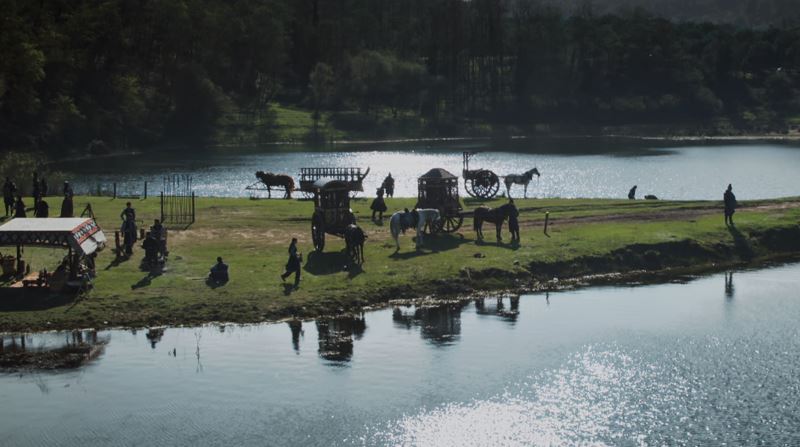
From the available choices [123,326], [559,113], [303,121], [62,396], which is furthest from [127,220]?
[559,113]

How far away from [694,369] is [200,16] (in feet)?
483

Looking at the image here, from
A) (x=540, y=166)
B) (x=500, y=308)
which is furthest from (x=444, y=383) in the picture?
(x=540, y=166)

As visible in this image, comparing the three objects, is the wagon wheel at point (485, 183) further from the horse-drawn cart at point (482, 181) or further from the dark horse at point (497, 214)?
the dark horse at point (497, 214)

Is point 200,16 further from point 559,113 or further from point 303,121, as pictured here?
point 559,113

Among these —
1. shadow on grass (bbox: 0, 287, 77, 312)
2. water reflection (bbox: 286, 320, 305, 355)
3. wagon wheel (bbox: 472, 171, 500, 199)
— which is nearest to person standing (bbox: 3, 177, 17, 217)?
shadow on grass (bbox: 0, 287, 77, 312)

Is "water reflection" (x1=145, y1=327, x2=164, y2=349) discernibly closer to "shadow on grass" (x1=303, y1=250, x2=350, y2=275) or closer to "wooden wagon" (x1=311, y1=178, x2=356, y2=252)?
"shadow on grass" (x1=303, y1=250, x2=350, y2=275)

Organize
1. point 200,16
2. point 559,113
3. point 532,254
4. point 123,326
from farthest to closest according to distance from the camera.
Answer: point 559,113
point 200,16
point 532,254
point 123,326

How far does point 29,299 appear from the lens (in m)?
42.0

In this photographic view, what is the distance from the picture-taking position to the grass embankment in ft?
138

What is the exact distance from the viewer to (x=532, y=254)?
5188 cm

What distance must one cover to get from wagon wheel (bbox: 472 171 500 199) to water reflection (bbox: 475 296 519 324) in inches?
1009

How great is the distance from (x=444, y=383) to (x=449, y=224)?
23143 mm

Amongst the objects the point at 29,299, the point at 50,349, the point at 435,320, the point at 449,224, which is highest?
the point at 449,224

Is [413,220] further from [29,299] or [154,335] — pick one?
[29,299]
